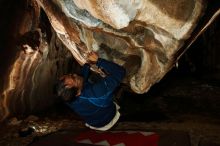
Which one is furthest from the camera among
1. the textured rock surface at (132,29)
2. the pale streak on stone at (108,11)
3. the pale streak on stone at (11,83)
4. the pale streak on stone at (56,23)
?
the pale streak on stone at (11,83)

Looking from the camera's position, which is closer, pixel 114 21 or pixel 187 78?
pixel 114 21

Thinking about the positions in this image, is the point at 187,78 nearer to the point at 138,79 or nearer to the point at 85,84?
the point at 138,79

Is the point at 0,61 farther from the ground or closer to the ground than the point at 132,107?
farther from the ground

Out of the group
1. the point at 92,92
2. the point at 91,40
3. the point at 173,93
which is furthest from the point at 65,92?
the point at 173,93

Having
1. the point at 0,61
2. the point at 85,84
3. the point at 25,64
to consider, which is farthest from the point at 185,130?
the point at 0,61

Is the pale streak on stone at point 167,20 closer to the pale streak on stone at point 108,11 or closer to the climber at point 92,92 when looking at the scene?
the pale streak on stone at point 108,11

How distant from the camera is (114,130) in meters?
5.46

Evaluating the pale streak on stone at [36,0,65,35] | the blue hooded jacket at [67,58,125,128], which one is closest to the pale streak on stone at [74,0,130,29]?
the blue hooded jacket at [67,58,125,128]

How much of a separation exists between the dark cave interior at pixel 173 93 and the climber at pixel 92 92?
1261mm

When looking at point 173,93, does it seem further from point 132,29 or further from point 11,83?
point 11,83

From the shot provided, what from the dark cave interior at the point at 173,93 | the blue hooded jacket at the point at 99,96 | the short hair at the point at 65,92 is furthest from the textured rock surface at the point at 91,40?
the short hair at the point at 65,92

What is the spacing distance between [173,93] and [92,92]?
4.17m

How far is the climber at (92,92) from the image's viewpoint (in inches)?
157

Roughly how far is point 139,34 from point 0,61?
→ 2.31 meters
